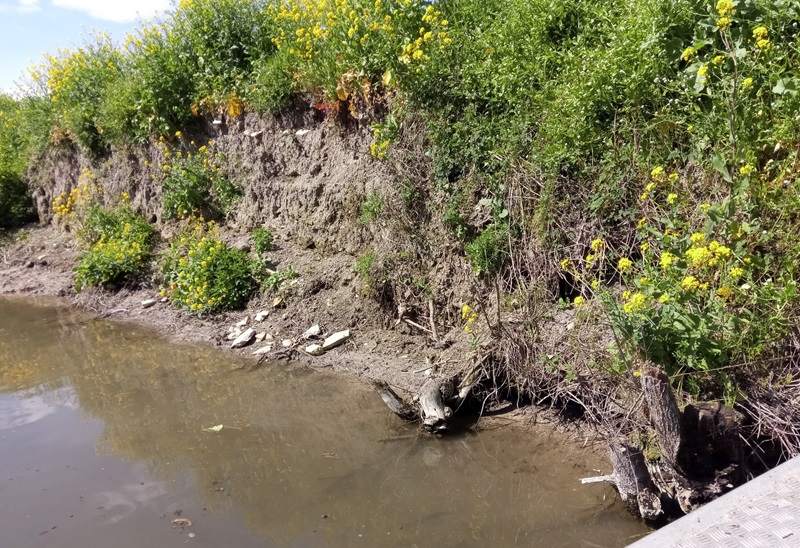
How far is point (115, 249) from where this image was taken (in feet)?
32.3

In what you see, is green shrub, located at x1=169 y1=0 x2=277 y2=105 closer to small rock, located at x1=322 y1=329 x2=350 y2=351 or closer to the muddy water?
small rock, located at x1=322 y1=329 x2=350 y2=351

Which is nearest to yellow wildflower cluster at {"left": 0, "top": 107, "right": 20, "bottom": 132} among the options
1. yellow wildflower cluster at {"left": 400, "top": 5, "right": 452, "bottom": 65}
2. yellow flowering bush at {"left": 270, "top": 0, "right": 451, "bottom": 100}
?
yellow flowering bush at {"left": 270, "top": 0, "right": 451, "bottom": 100}

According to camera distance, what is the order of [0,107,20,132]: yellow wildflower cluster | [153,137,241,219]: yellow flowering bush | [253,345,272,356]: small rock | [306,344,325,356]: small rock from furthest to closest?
[0,107,20,132]: yellow wildflower cluster < [153,137,241,219]: yellow flowering bush < [253,345,272,356]: small rock < [306,344,325,356]: small rock

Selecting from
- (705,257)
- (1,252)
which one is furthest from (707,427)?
(1,252)

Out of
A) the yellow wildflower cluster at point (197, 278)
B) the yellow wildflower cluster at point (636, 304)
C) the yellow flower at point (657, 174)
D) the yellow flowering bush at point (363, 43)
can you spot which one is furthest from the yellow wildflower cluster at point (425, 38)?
the yellow wildflower cluster at point (636, 304)

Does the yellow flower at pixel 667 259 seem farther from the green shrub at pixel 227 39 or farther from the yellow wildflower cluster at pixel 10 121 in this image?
the yellow wildflower cluster at pixel 10 121

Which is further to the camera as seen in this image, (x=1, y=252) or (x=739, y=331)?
(x=1, y=252)

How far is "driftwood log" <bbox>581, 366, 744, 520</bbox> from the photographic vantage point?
3814mm

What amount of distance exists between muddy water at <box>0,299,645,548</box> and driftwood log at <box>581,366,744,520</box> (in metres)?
0.21

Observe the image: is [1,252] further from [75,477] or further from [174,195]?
[75,477]

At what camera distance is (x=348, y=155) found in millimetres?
7891

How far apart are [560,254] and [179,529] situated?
11.2 ft

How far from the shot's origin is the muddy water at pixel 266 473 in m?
4.11

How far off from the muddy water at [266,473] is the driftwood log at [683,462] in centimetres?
21
